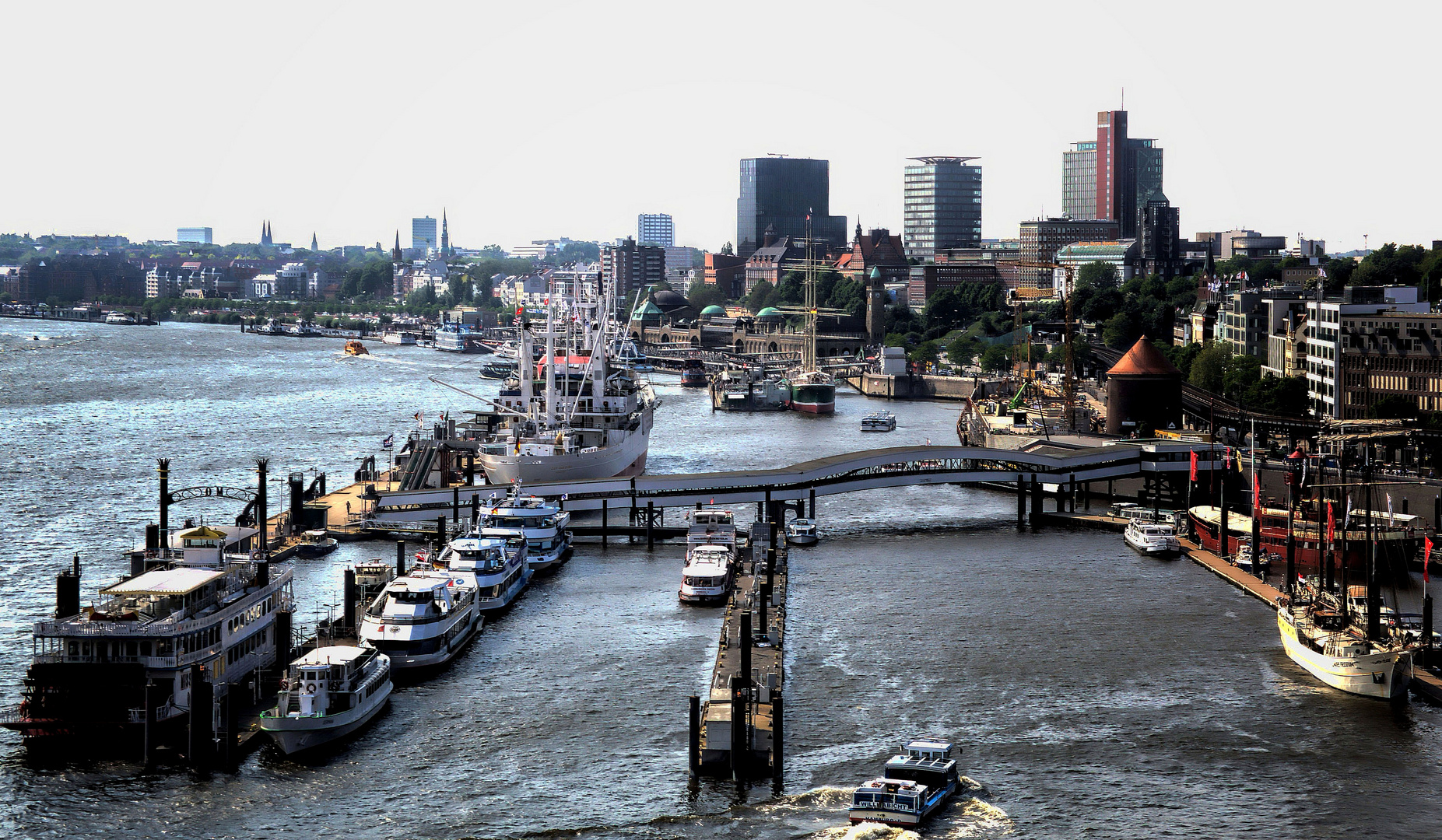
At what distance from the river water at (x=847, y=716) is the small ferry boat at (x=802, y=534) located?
1.33m

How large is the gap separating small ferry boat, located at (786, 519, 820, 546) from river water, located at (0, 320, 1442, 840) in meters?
1.33

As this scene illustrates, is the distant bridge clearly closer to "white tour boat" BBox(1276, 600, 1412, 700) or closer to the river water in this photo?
the river water

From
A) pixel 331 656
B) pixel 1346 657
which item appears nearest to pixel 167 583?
pixel 331 656

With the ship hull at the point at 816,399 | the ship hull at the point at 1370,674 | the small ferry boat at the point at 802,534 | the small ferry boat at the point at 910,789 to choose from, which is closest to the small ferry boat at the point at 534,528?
the small ferry boat at the point at 802,534

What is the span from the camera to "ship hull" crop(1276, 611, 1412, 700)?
40562 mm

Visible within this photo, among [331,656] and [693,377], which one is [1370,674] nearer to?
[331,656]

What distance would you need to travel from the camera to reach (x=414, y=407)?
127312 millimetres

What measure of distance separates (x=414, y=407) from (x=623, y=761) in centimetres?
9423

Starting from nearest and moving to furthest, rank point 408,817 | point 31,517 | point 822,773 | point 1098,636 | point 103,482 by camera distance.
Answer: point 408,817 → point 822,773 → point 1098,636 → point 31,517 → point 103,482

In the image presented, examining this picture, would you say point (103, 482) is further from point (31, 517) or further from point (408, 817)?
point (408, 817)

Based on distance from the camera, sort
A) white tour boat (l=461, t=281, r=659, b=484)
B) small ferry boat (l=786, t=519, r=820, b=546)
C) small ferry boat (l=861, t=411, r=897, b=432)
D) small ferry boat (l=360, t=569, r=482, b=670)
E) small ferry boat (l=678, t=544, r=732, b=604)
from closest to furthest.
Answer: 1. small ferry boat (l=360, t=569, r=482, b=670)
2. small ferry boat (l=678, t=544, r=732, b=604)
3. small ferry boat (l=786, t=519, r=820, b=546)
4. white tour boat (l=461, t=281, r=659, b=484)
5. small ferry boat (l=861, t=411, r=897, b=432)

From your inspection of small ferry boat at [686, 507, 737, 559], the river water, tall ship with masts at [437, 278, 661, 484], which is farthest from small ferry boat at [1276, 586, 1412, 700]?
tall ship with masts at [437, 278, 661, 484]

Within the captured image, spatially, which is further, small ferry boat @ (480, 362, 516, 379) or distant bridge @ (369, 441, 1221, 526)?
small ferry boat @ (480, 362, 516, 379)

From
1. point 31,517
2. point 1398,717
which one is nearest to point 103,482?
point 31,517
